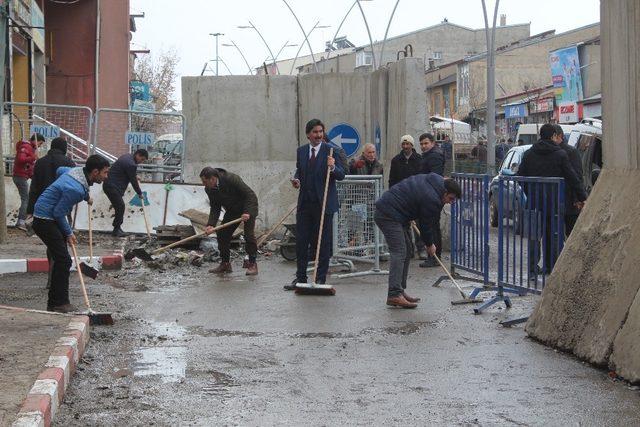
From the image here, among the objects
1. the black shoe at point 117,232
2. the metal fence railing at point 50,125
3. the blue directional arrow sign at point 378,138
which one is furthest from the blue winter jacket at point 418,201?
the metal fence railing at point 50,125

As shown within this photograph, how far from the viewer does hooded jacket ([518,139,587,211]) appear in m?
11.5

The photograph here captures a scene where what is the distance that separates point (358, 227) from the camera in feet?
45.6

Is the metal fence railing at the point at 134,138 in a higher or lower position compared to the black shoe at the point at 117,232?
higher

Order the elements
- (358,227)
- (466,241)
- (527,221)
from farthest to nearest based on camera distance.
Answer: (358,227) → (466,241) → (527,221)

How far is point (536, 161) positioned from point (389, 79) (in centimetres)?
634

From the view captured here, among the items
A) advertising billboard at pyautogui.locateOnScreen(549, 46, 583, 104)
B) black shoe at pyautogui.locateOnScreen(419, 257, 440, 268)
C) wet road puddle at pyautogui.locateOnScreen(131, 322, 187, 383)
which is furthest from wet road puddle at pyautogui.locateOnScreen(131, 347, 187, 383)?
advertising billboard at pyautogui.locateOnScreen(549, 46, 583, 104)

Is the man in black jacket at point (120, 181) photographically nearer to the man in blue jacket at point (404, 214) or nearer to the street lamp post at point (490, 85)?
the man in blue jacket at point (404, 214)

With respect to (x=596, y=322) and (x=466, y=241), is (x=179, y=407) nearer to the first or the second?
(x=596, y=322)

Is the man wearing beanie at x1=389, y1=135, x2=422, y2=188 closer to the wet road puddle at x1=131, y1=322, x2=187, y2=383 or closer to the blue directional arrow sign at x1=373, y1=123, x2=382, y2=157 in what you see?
the blue directional arrow sign at x1=373, y1=123, x2=382, y2=157

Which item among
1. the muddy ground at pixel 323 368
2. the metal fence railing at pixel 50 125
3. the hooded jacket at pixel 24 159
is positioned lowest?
the muddy ground at pixel 323 368

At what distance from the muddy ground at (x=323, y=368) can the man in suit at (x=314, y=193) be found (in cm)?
74

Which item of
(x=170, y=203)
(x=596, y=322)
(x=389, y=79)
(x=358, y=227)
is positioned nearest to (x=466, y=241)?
(x=358, y=227)

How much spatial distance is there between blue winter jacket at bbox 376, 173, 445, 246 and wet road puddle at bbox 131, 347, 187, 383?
2.95 metres

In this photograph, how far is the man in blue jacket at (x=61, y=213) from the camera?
31.6ft
